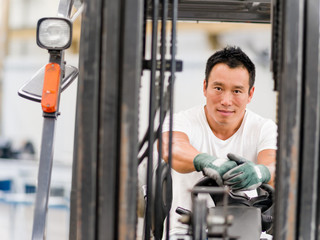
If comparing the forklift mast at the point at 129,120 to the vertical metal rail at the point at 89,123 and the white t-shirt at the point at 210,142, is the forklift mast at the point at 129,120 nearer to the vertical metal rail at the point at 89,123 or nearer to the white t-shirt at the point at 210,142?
the vertical metal rail at the point at 89,123

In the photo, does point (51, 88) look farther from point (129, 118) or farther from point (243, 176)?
point (243, 176)

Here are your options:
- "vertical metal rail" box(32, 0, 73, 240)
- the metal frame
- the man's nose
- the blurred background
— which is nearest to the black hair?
the man's nose

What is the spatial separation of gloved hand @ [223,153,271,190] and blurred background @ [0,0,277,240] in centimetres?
554

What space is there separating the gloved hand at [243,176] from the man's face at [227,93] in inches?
28.4

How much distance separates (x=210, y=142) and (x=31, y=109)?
11130 millimetres

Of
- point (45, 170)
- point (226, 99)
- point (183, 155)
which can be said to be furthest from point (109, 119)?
point (226, 99)

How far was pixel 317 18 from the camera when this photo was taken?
1.84m

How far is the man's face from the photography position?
2.95 metres

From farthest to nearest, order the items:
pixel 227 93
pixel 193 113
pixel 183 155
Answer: pixel 193 113, pixel 227 93, pixel 183 155

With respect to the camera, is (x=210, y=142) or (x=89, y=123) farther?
(x=210, y=142)

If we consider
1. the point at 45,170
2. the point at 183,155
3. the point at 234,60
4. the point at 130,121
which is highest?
the point at 234,60

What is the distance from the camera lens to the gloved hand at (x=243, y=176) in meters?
2.25

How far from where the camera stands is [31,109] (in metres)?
13.6

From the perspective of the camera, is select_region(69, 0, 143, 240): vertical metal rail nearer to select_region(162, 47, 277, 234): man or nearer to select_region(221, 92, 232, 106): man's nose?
select_region(162, 47, 277, 234): man
